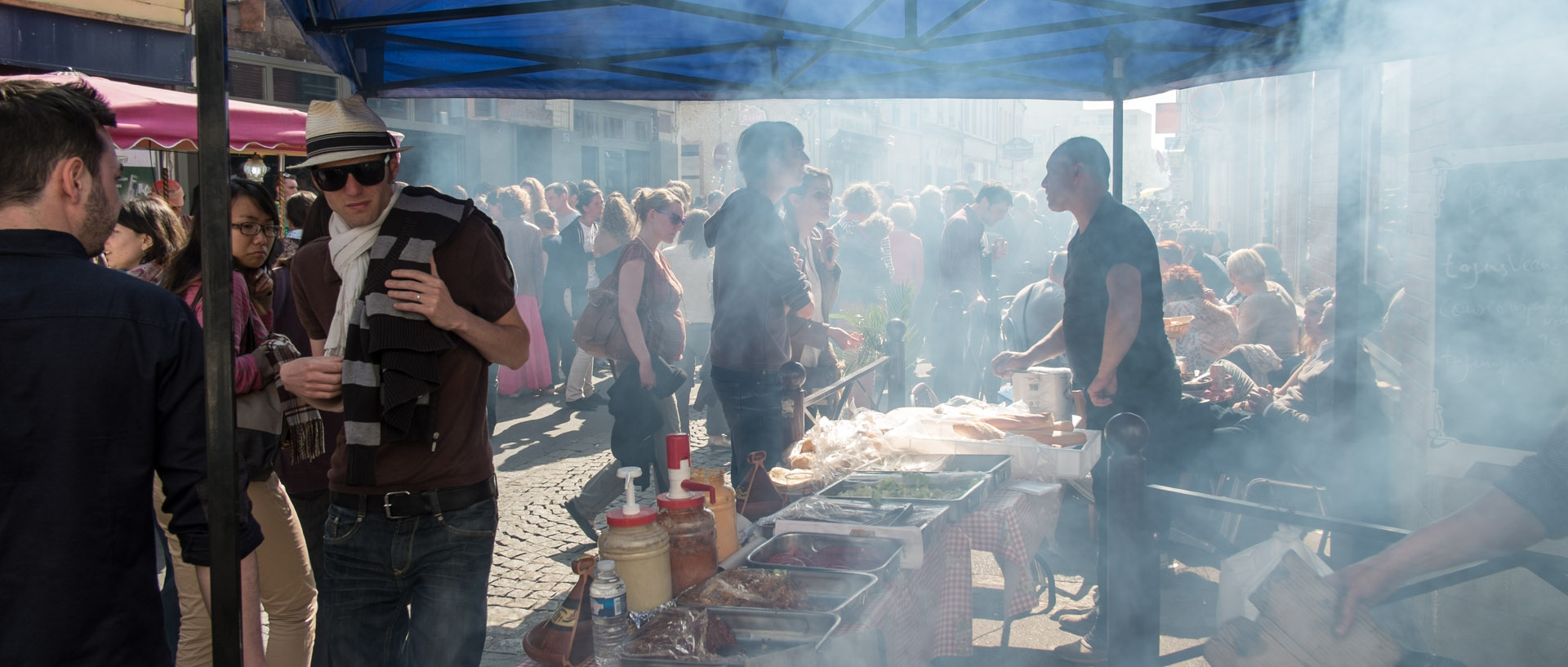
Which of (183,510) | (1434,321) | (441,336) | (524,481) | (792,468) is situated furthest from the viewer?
(524,481)

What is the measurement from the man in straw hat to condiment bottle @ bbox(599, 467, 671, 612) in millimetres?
376

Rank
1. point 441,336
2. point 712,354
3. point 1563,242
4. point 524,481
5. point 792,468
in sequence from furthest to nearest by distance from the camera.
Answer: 1. point 524,481
2. point 712,354
3. point 792,468
4. point 1563,242
5. point 441,336

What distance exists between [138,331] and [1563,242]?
13.1 ft

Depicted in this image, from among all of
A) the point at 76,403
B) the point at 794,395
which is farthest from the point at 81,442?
the point at 794,395

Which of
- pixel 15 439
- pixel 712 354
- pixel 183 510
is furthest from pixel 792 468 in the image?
pixel 15 439

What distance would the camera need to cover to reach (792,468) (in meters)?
4.06

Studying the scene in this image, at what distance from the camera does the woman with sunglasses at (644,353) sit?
5.05 meters

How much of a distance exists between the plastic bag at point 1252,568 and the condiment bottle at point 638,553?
4.74ft

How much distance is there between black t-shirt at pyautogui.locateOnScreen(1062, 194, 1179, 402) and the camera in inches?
160

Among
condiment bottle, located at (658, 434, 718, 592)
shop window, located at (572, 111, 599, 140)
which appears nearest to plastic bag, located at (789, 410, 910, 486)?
condiment bottle, located at (658, 434, 718, 592)

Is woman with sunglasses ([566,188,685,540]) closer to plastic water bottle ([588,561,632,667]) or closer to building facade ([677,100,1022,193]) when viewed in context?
plastic water bottle ([588,561,632,667])

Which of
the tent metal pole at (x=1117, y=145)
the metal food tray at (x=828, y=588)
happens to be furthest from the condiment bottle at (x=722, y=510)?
the tent metal pole at (x=1117, y=145)

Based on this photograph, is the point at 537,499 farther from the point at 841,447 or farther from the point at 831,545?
the point at 831,545

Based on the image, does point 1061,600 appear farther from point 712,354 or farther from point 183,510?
point 183,510
